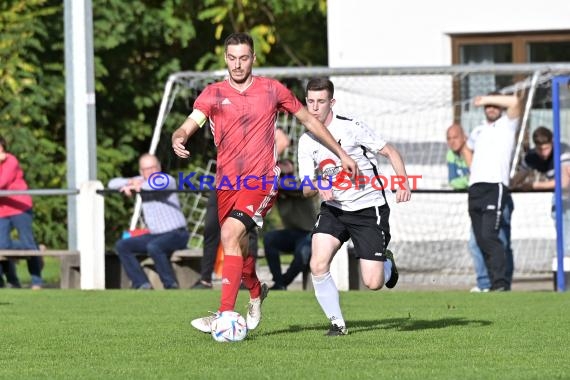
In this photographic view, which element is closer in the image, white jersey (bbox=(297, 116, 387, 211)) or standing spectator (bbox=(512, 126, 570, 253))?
white jersey (bbox=(297, 116, 387, 211))

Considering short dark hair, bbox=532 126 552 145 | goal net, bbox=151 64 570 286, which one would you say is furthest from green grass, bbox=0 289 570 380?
goal net, bbox=151 64 570 286

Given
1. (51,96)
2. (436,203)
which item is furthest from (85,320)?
(51,96)

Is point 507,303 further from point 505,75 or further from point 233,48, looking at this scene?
point 505,75

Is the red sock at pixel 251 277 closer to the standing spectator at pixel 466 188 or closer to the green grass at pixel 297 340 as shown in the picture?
the green grass at pixel 297 340

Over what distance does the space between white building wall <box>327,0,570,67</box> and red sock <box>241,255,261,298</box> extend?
1129 cm

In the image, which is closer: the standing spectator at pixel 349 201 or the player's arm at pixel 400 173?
the player's arm at pixel 400 173

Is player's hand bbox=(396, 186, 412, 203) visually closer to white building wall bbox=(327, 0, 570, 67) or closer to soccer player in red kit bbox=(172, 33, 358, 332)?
soccer player in red kit bbox=(172, 33, 358, 332)

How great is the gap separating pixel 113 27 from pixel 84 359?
18661mm

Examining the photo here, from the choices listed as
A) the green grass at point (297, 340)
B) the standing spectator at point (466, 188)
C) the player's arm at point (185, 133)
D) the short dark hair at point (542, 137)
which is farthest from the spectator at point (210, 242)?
the player's arm at point (185, 133)

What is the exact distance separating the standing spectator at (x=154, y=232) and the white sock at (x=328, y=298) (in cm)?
707

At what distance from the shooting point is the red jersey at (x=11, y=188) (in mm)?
18797

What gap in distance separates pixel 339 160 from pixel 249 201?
913 mm

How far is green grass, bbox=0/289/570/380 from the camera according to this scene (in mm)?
8656

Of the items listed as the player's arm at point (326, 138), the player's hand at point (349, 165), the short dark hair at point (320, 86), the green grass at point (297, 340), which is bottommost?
the green grass at point (297, 340)
